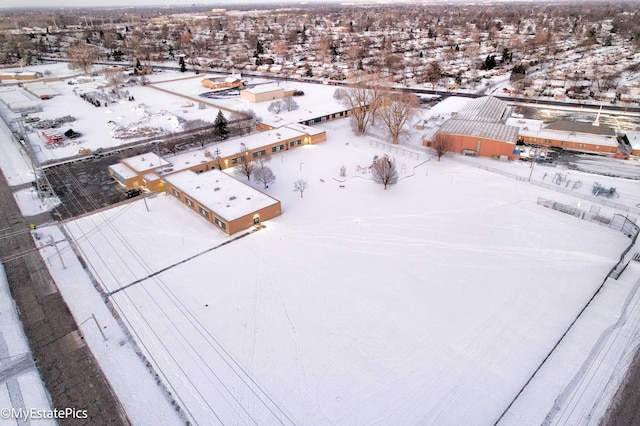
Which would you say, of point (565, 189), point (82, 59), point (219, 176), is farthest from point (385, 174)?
point (82, 59)

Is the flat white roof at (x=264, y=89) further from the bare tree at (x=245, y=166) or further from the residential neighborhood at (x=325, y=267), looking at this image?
the bare tree at (x=245, y=166)

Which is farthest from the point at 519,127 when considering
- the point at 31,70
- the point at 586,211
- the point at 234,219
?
the point at 31,70

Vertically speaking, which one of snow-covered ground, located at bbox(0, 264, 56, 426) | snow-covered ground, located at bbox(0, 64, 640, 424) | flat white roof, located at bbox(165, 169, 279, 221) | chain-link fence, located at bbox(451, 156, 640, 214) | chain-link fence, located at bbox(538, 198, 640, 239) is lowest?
snow-covered ground, located at bbox(0, 264, 56, 426)

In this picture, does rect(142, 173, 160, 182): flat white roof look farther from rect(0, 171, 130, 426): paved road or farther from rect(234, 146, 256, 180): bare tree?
rect(0, 171, 130, 426): paved road

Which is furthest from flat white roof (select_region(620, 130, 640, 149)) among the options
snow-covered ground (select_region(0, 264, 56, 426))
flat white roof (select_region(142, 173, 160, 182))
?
snow-covered ground (select_region(0, 264, 56, 426))

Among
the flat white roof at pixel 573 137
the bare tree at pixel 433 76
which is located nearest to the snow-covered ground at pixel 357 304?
the flat white roof at pixel 573 137

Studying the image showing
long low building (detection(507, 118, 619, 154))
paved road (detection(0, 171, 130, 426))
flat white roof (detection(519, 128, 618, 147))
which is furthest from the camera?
flat white roof (detection(519, 128, 618, 147))
